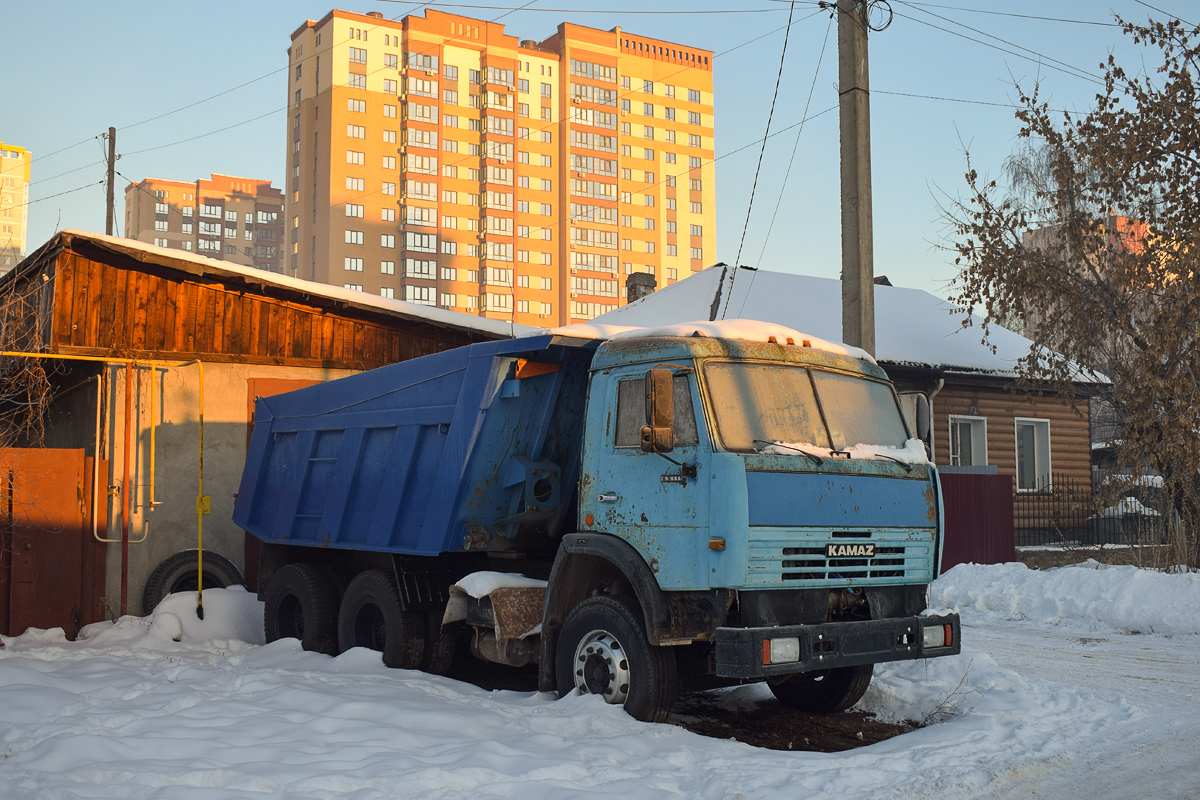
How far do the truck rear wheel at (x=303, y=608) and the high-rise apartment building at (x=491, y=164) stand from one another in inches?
3052

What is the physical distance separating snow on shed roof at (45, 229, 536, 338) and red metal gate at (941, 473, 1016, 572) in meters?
8.88

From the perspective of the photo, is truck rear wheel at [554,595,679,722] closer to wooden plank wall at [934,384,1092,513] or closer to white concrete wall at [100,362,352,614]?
white concrete wall at [100,362,352,614]

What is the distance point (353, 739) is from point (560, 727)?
1286mm

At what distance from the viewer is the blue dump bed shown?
805 cm

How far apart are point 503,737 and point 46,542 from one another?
780 cm

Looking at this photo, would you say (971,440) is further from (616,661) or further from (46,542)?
(46,542)

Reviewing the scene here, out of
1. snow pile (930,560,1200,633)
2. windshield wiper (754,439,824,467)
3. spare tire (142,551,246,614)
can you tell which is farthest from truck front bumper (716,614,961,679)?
spare tire (142,551,246,614)

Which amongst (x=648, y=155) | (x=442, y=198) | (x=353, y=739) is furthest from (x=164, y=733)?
(x=648, y=155)

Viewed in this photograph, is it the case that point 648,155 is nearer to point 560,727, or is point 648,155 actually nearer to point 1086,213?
point 1086,213

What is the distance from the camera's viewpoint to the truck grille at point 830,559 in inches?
245

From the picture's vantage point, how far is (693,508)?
6.42 m

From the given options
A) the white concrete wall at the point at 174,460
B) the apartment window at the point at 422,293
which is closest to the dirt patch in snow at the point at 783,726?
the white concrete wall at the point at 174,460

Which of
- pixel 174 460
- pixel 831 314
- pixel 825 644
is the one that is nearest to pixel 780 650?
pixel 825 644

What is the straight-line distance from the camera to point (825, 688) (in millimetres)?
7844
